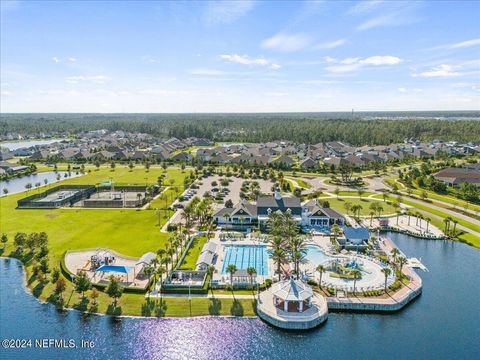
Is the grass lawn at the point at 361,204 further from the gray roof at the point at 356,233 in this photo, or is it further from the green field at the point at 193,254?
the green field at the point at 193,254

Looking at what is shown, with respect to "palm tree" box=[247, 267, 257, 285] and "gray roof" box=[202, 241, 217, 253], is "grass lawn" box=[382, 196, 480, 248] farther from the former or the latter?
"gray roof" box=[202, 241, 217, 253]

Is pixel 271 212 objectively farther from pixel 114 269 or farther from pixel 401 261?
pixel 114 269

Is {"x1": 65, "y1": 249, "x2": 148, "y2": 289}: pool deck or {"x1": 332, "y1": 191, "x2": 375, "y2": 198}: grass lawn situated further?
{"x1": 332, "y1": 191, "x2": 375, "y2": 198}: grass lawn

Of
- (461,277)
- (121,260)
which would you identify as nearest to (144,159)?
(121,260)

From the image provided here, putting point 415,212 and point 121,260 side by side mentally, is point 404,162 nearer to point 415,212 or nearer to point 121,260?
point 415,212

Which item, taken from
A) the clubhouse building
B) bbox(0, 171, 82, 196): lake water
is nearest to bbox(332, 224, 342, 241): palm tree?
the clubhouse building

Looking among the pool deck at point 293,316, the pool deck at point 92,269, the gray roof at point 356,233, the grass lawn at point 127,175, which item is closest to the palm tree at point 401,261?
the gray roof at point 356,233
